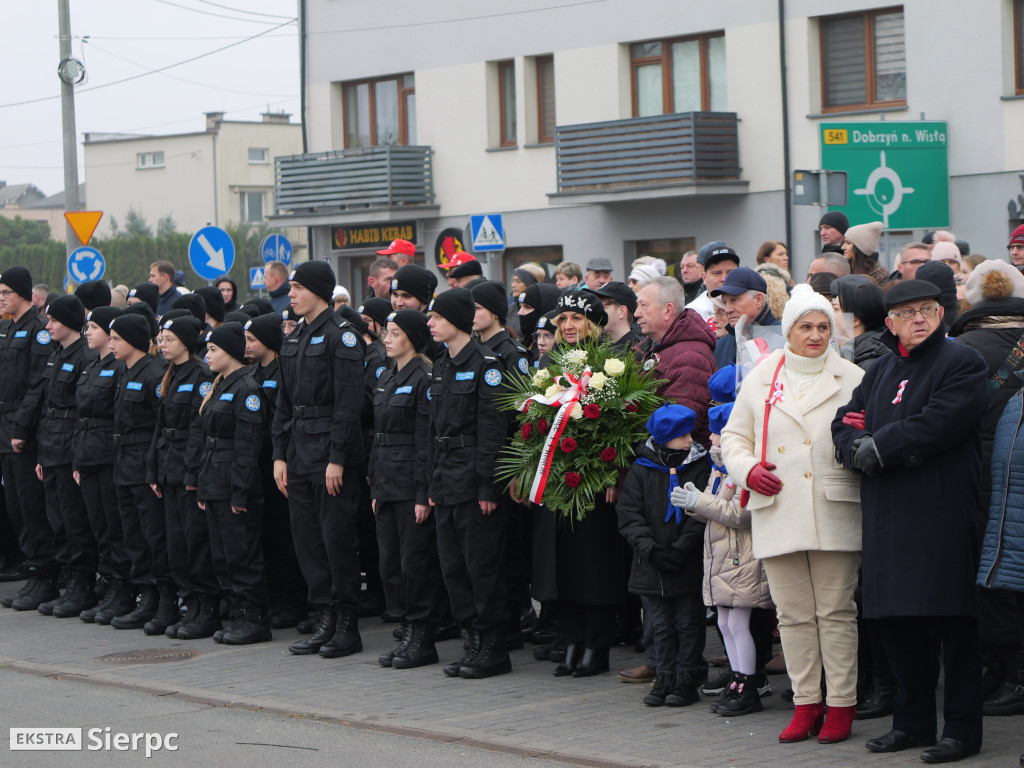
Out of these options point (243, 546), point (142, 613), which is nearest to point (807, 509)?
point (243, 546)

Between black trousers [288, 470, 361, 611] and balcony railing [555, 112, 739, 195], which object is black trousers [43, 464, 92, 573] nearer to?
black trousers [288, 470, 361, 611]

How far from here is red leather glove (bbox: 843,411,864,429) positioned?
683 cm

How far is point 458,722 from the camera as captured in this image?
25.4 feet

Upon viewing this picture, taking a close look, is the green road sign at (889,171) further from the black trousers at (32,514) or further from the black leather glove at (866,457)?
the black leather glove at (866,457)

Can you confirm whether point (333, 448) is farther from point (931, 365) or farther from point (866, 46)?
point (866, 46)

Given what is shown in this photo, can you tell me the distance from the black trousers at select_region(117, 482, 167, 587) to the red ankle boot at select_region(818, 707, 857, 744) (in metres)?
5.60

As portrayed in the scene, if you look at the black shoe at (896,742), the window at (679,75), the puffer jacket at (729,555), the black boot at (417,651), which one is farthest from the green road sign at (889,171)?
the black shoe at (896,742)

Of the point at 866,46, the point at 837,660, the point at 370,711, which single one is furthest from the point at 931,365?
the point at 866,46

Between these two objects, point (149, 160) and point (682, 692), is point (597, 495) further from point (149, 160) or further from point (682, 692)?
point (149, 160)

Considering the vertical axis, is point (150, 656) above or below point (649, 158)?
below

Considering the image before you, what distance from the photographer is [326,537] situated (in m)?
9.65

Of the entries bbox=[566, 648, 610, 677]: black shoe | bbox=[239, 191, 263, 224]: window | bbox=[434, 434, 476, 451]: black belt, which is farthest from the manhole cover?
bbox=[239, 191, 263, 224]: window

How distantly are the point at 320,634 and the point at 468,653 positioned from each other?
4.32ft

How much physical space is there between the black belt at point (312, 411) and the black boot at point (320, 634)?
1.31 metres
